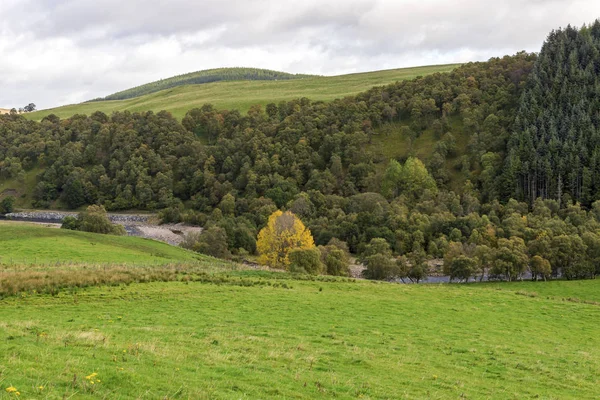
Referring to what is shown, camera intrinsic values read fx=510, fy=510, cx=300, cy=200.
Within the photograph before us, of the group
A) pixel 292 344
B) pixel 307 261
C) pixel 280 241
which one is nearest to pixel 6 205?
pixel 280 241

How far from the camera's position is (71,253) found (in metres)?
59.7

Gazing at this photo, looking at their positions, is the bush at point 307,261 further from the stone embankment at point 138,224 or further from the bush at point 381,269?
the stone embankment at point 138,224

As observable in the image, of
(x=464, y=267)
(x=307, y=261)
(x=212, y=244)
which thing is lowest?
(x=464, y=267)

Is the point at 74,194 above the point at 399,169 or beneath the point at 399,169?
beneath

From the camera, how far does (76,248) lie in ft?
208

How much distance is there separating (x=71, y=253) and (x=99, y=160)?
14095 centimetres

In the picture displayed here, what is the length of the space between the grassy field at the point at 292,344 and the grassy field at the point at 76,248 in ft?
69.8

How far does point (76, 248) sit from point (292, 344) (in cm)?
4773

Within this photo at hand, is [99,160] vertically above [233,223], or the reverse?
[99,160]

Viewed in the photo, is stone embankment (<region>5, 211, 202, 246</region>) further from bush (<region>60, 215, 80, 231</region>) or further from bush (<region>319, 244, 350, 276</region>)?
bush (<region>319, 244, 350, 276</region>)

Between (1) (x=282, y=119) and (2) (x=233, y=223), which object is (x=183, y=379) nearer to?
(2) (x=233, y=223)

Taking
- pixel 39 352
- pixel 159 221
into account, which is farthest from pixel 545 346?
pixel 159 221

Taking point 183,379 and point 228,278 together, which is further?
point 228,278

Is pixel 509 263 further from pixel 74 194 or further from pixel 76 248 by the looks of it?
pixel 74 194
